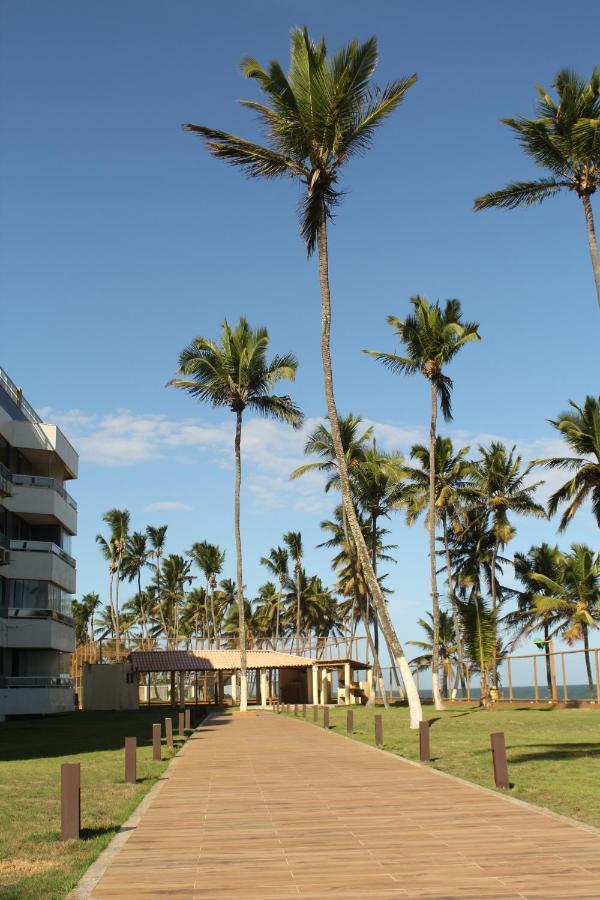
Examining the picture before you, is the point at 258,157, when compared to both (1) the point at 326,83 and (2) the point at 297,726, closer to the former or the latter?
(1) the point at 326,83

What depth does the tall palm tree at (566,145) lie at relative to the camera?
19.6 metres

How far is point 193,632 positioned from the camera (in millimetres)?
107875

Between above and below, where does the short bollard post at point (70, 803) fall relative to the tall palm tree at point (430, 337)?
below

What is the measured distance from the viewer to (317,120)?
2480 cm

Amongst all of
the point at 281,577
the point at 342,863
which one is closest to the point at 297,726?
the point at 342,863

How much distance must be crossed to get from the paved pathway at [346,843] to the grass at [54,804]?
0.40 m

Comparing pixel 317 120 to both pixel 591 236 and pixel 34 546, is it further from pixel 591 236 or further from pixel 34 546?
pixel 34 546

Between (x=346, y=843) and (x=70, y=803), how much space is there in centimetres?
291

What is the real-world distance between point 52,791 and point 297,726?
17551 millimetres

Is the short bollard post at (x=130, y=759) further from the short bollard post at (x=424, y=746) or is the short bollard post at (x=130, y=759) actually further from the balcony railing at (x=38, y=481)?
the balcony railing at (x=38, y=481)

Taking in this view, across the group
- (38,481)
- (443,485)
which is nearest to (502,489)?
(443,485)

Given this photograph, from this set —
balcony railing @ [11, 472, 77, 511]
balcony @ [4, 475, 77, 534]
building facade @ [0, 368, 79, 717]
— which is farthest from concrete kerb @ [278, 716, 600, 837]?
balcony railing @ [11, 472, 77, 511]

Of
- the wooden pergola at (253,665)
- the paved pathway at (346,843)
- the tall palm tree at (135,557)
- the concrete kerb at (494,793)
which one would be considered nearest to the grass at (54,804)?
the paved pathway at (346,843)

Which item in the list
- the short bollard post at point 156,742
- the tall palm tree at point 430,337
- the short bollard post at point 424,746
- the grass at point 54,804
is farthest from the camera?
the tall palm tree at point 430,337
